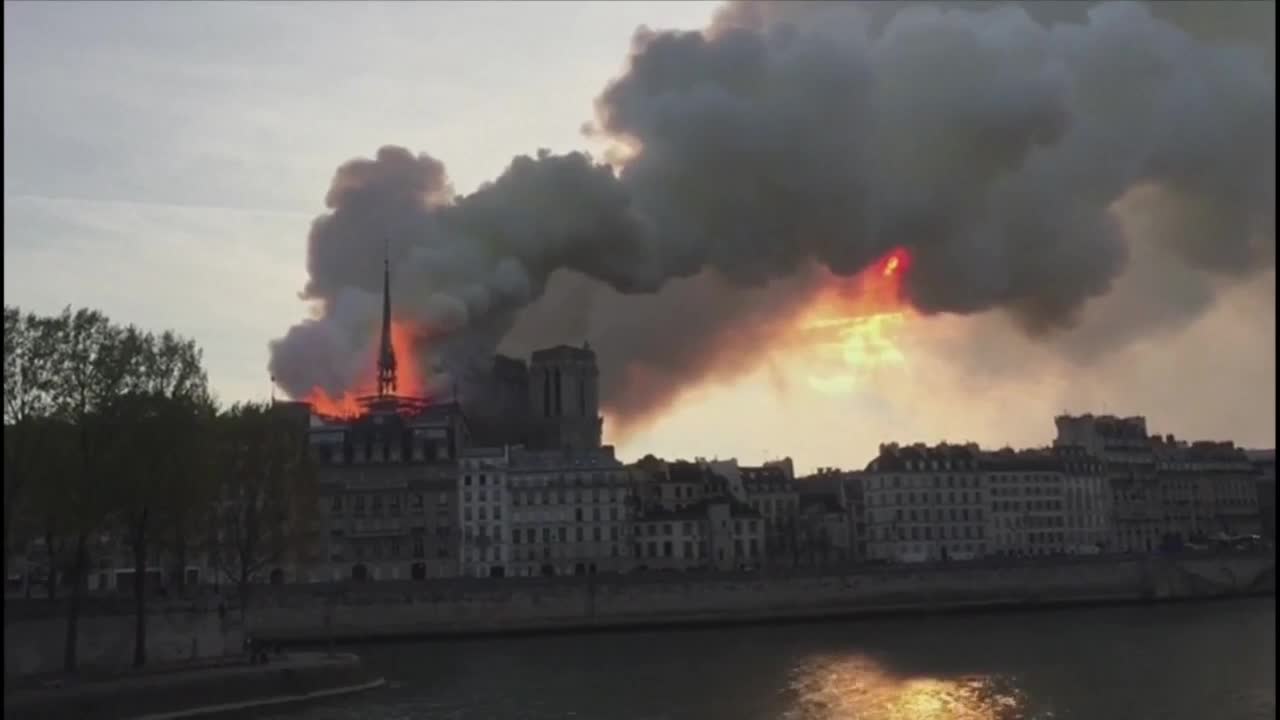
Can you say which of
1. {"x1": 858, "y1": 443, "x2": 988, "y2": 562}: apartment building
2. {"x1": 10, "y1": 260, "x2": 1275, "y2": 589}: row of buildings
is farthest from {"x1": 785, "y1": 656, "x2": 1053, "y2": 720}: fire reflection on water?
{"x1": 858, "y1": 443, "x2": 988, "y2": 562}: apartment building

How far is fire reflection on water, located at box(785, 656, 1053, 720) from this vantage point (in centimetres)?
3747

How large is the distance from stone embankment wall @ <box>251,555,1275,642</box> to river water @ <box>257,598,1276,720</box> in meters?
3.13

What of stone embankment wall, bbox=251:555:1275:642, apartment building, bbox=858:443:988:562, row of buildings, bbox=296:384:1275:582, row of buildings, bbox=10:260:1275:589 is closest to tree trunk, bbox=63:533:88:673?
stone embankment wall, bbox=251:555:1275:642

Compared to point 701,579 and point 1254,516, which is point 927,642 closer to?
point 701,579

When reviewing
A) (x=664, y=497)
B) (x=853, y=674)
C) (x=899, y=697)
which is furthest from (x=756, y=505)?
(x=899, y=697)

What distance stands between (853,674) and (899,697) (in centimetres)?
709

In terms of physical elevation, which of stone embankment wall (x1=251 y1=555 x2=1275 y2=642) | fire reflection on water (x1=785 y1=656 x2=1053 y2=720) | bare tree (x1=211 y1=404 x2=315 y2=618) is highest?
bare tree (x1=211 y1=404 x2=315 y2=618)

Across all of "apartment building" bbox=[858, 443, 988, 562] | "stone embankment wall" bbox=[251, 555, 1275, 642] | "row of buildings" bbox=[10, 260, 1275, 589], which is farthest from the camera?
"apartment building" bbox=[858, 443, 988, 562]

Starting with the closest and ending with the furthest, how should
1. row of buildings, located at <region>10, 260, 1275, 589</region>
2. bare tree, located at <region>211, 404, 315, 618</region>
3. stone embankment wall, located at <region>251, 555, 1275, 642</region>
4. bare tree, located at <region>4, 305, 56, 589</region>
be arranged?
1. bare tree, located at <region>4, 305, 56, 589</region>
2. bare tree, located at <region>211, 404, 315, 618</region>
3. stone embankment wall, located at <region>251, 555, 1275, 642</region>
4. row of buildings, located at <region>10, 260, 1275, 589</region>

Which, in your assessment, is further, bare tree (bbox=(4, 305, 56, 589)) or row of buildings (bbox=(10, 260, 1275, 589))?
row of buildings (bbox=(10, 260, 1275, 589))

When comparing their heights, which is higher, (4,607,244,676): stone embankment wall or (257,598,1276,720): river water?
(4,607,244,676): stone embankment wall

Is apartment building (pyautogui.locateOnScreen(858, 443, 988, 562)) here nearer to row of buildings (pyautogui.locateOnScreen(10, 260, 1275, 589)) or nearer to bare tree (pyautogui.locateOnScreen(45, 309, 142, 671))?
row of buildings (pyautogui.locateOnScreen(10, 260, 1275, 589))

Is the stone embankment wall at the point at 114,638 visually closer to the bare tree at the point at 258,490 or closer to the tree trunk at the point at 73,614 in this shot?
the tree trunk at the point at 73,614

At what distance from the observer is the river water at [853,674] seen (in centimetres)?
3838
